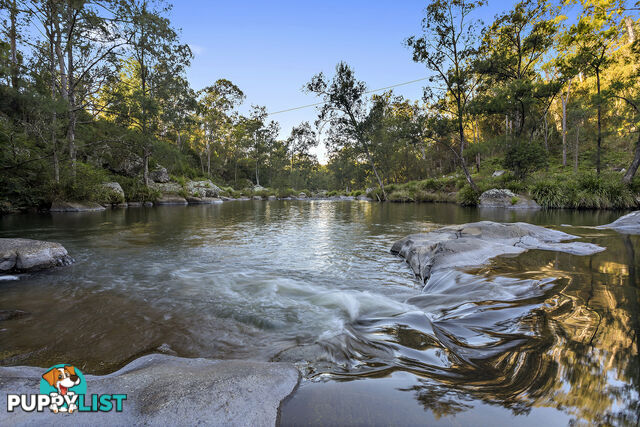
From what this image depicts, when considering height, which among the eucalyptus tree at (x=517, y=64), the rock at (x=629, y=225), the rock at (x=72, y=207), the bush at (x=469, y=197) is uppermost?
the eucalyptus tree at (x=517, y=64)

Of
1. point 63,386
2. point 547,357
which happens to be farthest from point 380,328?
point 63,386

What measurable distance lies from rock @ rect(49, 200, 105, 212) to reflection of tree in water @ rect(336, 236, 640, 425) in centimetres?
1681

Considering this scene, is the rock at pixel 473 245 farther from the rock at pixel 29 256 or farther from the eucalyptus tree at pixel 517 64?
the eucalyptus tree at pixel 517 64

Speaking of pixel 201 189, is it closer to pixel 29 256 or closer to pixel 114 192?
pixel 114 192

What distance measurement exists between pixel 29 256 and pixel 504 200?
19.3 m

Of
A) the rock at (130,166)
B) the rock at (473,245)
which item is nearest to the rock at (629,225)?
→ the rock at (473,245)

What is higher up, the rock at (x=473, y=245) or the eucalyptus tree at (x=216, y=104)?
the eucalyptus tree at (x=216, y=104)

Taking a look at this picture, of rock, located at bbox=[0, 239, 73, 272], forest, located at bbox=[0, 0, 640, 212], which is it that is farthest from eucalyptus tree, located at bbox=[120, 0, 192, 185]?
rock, located at bbox=[0, 239, 73, 272]

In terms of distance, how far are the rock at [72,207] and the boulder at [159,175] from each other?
10.7 m

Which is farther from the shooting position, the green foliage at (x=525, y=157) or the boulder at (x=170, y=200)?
the boulder at (x=170, y=200)

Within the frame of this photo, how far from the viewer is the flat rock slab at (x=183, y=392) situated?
3.47 feet

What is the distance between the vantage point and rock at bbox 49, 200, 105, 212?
1304 cm

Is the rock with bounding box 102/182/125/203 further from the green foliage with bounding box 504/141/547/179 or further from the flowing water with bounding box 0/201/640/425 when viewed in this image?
the green foliage with bounding box 504/141/547/179

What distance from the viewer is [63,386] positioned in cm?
125
